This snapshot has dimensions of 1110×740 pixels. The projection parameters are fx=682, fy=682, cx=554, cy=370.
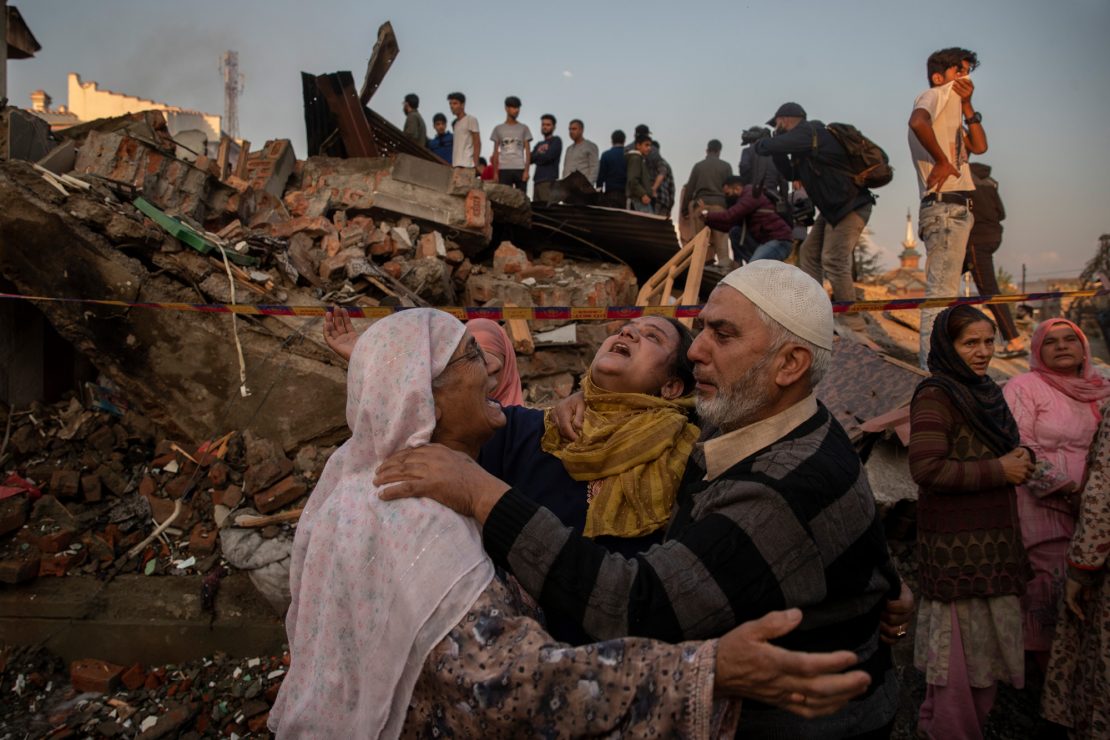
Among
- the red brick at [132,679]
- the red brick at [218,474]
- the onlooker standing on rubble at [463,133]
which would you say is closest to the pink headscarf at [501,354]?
the red brick at [218,474]

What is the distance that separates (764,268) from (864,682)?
1041 millimetres

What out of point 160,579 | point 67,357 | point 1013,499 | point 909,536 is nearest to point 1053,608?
point 1013,499

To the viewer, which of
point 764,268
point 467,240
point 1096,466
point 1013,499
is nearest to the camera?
point 764,268

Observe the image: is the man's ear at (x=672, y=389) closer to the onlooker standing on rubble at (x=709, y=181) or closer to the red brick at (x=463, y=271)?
the red brick at (x=463, y=271)

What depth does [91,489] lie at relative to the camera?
4.90m

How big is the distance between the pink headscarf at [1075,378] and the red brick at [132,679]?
535 cm

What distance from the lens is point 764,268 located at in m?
1.86

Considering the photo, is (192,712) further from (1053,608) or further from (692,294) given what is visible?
(692,294)

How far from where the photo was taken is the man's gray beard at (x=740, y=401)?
182 cm

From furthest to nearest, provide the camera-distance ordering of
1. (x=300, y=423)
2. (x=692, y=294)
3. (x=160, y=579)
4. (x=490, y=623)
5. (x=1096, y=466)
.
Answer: (x=692, y=294) → (x=300, y=423) → (x=160, y=579) → (x=1096, y=466) → (x=490, y=623)

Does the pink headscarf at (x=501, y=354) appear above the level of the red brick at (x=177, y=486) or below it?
above

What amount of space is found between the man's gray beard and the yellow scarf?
0.32 m

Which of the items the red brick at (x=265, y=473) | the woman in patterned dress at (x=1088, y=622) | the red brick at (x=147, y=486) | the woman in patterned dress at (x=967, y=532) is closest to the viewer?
the woman in patterned dress at (x=1088, y=622)

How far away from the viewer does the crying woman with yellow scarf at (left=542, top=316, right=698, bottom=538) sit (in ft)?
6.98
